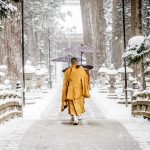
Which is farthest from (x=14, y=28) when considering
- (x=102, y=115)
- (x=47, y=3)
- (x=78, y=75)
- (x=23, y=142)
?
(x=47, y=3)

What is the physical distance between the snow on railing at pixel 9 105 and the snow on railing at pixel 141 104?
346cm

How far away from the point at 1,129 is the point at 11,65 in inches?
471

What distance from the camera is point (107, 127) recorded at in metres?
10.2

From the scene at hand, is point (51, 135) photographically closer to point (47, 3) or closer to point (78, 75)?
point (78, 75)

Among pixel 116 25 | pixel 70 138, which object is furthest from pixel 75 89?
pixel 116 25

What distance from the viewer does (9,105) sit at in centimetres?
1192

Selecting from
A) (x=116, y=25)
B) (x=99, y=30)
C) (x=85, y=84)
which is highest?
(x=116, y=25)

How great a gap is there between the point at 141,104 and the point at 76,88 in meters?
2.17

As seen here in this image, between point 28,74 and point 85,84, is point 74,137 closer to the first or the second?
point 85,84

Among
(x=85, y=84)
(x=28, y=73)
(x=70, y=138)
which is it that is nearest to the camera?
(x=70, y=138)

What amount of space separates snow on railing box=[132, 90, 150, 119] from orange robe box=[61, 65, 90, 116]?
156 cm

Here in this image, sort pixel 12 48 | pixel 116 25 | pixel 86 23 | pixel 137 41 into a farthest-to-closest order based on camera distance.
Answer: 1. pixel 86 23
2. pixel 116 25
3. pixel 12 48
4. pixel 137 41

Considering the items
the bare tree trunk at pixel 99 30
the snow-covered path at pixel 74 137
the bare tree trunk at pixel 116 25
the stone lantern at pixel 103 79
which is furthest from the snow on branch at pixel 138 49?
the bare tree trunk at pixel 99 30

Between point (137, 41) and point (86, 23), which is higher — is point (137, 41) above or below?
below
